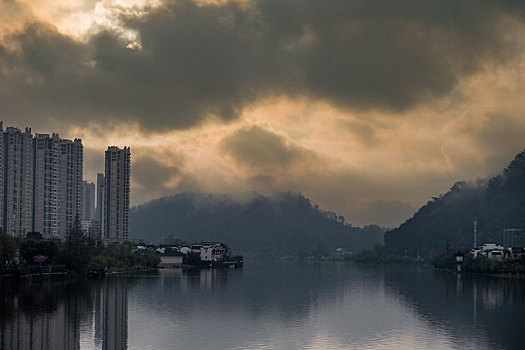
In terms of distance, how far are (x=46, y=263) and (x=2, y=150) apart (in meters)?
46.6

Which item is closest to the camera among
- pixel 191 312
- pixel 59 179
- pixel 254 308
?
pixel 191 312

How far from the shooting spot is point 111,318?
47594 millimetres

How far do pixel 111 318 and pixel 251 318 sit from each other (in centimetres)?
1002

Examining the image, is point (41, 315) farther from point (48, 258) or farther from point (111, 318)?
point (48, 258)

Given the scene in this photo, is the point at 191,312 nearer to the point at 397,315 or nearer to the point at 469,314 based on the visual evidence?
the point at 397,315

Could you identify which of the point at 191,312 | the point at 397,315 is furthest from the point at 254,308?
the point at 397,315

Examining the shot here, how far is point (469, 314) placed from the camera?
5341cm

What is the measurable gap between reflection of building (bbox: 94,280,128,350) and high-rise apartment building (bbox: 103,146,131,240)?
89.3 m

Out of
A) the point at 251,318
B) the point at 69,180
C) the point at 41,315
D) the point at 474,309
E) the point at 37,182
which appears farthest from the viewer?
the point at 69,180

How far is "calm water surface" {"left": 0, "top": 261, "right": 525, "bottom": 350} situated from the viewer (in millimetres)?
38188

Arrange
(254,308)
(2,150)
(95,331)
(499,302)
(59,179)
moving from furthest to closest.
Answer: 1. (59,179)
2. (2,150)
3. (499,302)
4. (254,308)
5. (95,331)

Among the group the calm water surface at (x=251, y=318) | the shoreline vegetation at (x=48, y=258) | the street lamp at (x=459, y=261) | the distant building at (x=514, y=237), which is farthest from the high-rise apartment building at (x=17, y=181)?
the distant building at (x=514, y=237)

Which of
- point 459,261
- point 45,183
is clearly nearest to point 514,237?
point 459,261

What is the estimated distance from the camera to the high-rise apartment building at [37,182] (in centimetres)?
12394
